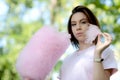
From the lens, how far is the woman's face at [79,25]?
2580 millimetres

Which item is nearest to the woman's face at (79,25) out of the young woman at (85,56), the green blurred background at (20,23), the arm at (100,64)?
the young woman at (85,56)

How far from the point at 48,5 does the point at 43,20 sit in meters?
0.88

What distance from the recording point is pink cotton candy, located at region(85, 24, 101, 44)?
8.34ft

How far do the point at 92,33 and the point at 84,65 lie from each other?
23 cm

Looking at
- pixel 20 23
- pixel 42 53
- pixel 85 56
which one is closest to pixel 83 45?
pixel 85 56

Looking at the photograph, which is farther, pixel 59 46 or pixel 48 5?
pixel 48 5

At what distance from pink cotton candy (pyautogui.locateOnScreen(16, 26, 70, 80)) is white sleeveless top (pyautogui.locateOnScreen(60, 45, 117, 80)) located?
0.14m

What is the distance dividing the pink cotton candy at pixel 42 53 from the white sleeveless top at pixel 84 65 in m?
0.14

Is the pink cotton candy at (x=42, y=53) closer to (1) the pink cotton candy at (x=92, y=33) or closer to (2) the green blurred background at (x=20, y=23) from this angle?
(1) the pink cotton candy at (x=92, y=33)

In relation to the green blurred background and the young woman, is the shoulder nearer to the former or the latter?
the young woman

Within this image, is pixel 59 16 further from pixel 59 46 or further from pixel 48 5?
pixel 59 46

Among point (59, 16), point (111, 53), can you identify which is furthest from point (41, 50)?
point (59, 16)

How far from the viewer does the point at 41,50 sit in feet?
8.77

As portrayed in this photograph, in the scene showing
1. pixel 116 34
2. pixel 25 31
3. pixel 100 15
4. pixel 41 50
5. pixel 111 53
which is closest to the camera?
pixel 111 53
